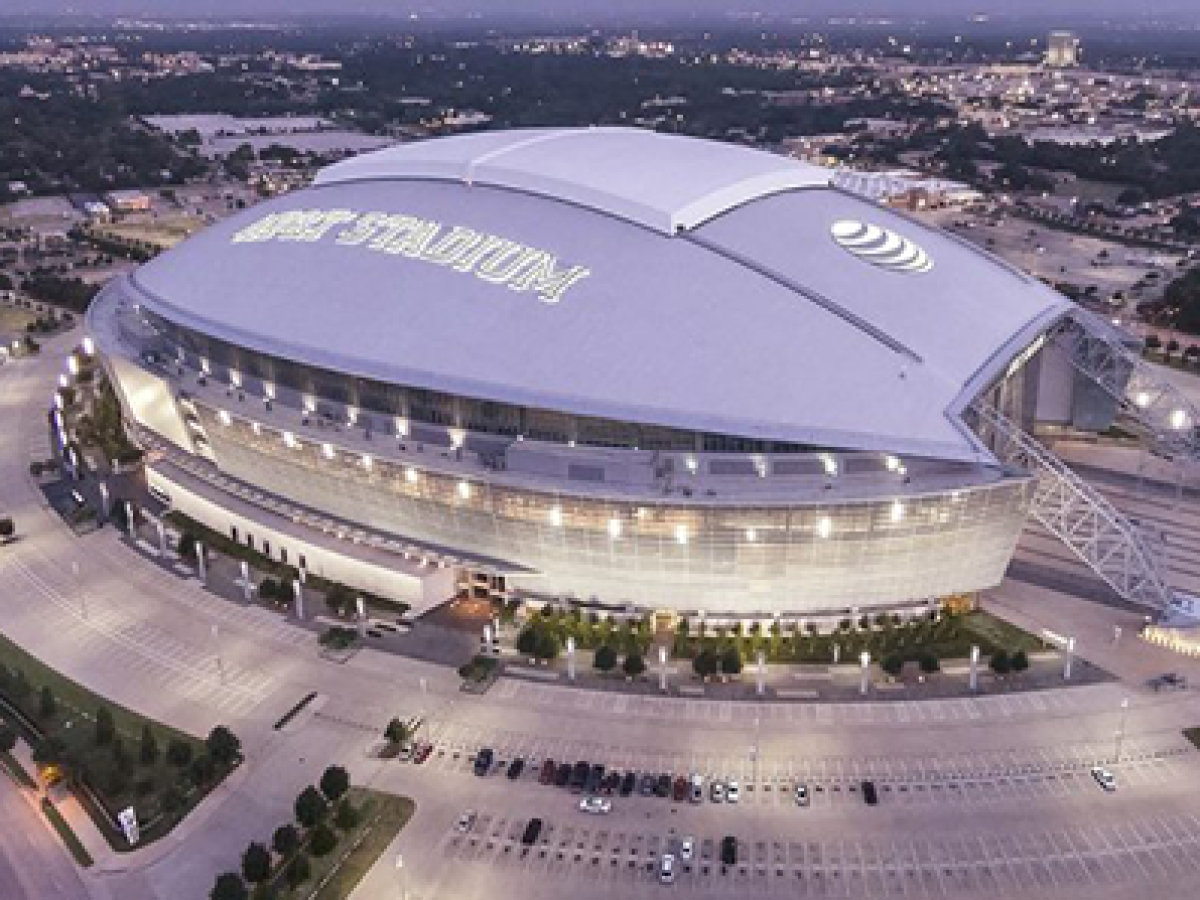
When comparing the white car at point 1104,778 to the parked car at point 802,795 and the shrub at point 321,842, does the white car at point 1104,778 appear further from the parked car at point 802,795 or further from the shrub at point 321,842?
the shrub at point 321,842

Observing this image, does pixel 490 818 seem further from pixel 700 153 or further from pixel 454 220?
pixel 700 153

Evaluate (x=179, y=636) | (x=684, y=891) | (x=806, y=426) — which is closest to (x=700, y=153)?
(x=806, y=426)

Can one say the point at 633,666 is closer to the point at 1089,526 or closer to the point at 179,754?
the point at 179,754

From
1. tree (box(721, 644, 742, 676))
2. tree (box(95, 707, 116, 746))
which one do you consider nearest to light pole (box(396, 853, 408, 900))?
tree (box(95, 707, 116, 746))

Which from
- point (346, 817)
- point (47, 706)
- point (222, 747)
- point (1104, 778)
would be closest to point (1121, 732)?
point (1104, 778)

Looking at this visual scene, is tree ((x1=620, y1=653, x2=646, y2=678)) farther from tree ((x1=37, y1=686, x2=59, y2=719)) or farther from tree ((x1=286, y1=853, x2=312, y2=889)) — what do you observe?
tree ((x1=37, y1=686, x2=59, y2=719))

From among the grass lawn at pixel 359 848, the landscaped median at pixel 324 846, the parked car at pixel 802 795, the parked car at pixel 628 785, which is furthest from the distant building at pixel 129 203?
the parked car at pixel 802 795
